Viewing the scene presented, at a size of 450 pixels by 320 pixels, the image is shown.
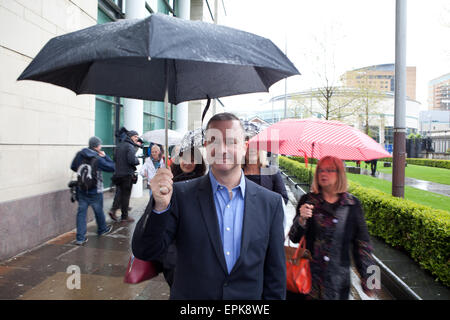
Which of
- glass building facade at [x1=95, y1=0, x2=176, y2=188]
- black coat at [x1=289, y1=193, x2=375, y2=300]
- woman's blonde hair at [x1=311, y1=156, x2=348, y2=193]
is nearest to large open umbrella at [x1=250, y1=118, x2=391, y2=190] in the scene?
woman's blonde hair at [x1=311, y1=156, x2=348, y2=193]

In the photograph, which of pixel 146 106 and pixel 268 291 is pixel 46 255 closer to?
pixel 268 291

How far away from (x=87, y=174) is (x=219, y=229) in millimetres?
4821

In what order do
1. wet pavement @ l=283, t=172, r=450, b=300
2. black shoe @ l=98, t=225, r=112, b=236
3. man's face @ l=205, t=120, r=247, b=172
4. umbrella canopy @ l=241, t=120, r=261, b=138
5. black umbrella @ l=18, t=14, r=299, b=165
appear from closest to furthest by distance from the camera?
black umbrella @ l=18, t=14, r=299, b=165
man's face @ l=205, t=120, r=247, b=172
wet pavement @ l=283, t=172, r=450, b=300
umbrella canopy @ l=241, t=120, r=261, b=138
black shoe @ l=98, t=225, r=112, b=236

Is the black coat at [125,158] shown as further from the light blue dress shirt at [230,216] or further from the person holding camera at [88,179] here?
the light blue dress shirt at [230,216]

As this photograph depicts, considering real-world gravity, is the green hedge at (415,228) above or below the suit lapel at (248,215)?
below

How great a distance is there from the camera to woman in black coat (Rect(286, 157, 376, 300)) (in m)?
2.80

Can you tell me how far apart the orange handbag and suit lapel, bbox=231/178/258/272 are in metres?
1.13

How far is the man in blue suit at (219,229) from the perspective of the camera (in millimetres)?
1787

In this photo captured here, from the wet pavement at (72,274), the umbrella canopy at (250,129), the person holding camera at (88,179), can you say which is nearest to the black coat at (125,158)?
the person holding camera at (88,179)

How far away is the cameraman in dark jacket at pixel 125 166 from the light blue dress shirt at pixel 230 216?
615 cm

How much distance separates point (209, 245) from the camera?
1.83 m

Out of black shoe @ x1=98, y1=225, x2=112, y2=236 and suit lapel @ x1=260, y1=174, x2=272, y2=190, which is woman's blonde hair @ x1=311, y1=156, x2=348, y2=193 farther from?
black shoe @ x1=98, y1=225, x2=112, y2=236

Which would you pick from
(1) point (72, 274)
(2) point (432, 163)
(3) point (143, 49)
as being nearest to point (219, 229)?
(3) point (143, 49)
